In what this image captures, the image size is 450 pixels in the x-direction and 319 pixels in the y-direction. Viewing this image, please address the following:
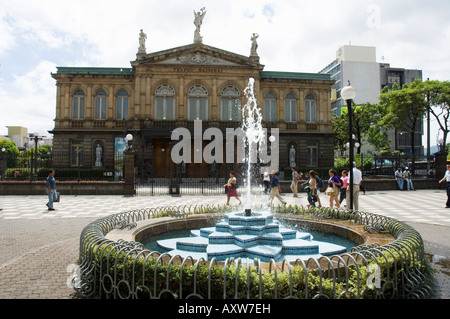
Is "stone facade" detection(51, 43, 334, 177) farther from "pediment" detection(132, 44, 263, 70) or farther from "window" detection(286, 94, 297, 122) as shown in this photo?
"window" detection(286, 94, 297, 122)

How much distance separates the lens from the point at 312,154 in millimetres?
36531

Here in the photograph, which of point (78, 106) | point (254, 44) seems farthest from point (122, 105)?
point (254, 44)

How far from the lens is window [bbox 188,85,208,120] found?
3425 cm

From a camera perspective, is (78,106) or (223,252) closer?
(223,252)

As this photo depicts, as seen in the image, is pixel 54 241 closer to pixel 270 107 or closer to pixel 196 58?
pixel 196 58

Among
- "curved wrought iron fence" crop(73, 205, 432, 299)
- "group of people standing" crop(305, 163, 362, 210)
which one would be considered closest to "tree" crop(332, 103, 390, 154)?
"group of people standing" crop(305, 163, 362, 210)

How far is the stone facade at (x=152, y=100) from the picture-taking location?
33125mm

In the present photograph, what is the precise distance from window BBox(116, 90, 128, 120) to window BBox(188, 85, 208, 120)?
7.24 m

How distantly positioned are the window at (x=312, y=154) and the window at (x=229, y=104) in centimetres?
925

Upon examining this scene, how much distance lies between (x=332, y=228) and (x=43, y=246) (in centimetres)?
729

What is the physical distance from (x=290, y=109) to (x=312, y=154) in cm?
590

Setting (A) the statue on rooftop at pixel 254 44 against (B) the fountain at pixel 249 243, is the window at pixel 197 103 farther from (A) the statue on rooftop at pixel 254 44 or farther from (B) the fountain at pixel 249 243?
(B) the fountain at pixel 249 243

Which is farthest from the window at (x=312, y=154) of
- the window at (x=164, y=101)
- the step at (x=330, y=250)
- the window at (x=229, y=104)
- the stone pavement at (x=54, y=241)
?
the step at (x=330, y=250)
